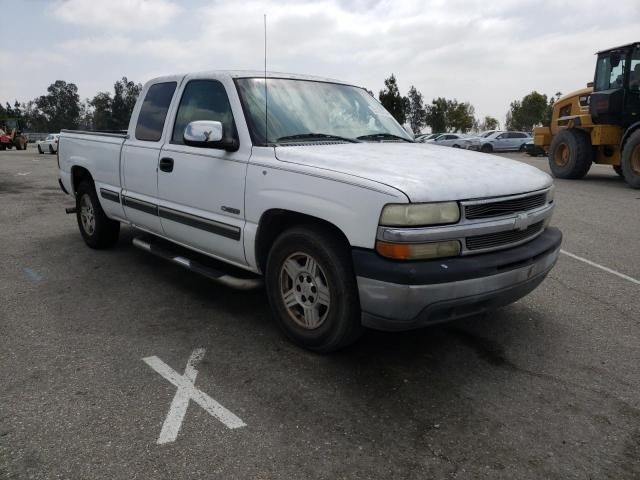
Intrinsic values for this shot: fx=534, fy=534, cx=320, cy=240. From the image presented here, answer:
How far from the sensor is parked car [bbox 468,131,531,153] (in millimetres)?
32625

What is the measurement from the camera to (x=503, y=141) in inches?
1304

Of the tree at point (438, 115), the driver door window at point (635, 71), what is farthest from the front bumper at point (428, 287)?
the tree at point (438, 115)

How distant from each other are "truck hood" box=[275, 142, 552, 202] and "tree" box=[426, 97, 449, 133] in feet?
255

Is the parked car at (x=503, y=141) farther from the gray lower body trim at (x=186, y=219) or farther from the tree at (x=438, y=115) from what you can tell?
the tree at (x=438, y=115)

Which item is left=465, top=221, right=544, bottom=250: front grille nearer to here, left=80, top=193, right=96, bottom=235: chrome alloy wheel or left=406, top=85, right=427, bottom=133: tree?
left=80, top=193, right=96, bottom=235: chrome alloy wheel

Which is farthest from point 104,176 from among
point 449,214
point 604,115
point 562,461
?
point 604,115

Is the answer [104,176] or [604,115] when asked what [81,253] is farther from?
[604,115]

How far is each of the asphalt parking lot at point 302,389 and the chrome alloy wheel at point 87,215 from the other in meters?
Answer: 1.18

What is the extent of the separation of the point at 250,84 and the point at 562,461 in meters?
3.19

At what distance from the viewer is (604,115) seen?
40.1 feet

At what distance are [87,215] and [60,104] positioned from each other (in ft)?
456

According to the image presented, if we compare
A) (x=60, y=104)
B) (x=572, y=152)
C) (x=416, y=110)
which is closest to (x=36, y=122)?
(x=60, y=104)

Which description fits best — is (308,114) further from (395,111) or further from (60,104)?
(60,104)

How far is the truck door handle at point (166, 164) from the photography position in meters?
4.43
